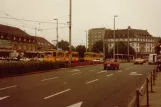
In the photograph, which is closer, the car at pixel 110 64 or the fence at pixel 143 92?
the fence at pixel 143 92

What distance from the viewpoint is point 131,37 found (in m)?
163

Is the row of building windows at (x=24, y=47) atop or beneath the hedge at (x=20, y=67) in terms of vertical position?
atop

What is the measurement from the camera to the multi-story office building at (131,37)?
533 feet

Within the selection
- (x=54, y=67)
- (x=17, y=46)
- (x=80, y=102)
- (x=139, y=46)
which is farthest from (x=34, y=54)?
(x=139, y=46)

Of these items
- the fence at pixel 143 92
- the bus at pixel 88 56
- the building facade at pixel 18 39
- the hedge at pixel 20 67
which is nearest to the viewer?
the fence at pixel 143 92

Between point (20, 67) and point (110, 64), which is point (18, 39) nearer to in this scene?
point (110, 64)

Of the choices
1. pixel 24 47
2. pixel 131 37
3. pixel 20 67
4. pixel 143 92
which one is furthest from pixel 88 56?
pixel 131 37

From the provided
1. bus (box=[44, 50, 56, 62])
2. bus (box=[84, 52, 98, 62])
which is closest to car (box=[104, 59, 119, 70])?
bus (box=[44, 50, 56, 62])

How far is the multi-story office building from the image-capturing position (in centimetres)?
16238

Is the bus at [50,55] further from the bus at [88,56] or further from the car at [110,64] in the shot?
the bus at [88,56]

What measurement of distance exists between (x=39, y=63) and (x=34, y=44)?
6901 centimetres

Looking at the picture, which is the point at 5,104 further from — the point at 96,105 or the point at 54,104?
the point at 96,105

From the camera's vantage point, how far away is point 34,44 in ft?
323

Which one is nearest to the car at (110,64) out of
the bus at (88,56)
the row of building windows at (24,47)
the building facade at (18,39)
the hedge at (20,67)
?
the hedge at (20,67)
